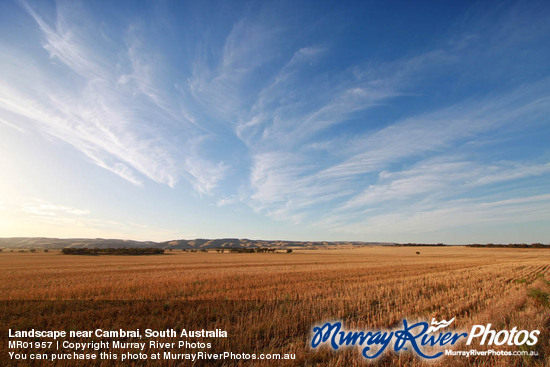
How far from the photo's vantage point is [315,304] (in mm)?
→ 10180

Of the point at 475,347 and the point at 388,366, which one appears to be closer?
the point at 388,366

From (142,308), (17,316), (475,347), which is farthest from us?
(142,308)

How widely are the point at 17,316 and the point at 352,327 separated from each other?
37.6ft

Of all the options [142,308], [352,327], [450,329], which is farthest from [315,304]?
[142,308]

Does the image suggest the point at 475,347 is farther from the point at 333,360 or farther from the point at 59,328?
the point at 59,328

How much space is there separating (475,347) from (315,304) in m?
5.40

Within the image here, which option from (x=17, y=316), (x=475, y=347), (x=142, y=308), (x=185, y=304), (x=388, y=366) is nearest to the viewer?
(x=388, y=366)

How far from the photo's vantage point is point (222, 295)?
12242 millimetres

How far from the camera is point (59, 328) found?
728 cm

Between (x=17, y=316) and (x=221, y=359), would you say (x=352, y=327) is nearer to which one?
(x=221, y=359)

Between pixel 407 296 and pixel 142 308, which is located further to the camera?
pixel 407 296

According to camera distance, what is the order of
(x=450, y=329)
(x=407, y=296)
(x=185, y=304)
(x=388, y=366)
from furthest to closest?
1. (x=407, y=296)
2. (x=185, y=304)
3. (x=450, y=329)
4. (x=388, y=366)

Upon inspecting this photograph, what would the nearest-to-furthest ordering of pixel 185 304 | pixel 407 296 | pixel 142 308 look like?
pixel 142 308 < pixel 185 304 < pixel 407 296

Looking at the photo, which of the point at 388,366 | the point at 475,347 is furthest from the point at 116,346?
the point at 475,347
